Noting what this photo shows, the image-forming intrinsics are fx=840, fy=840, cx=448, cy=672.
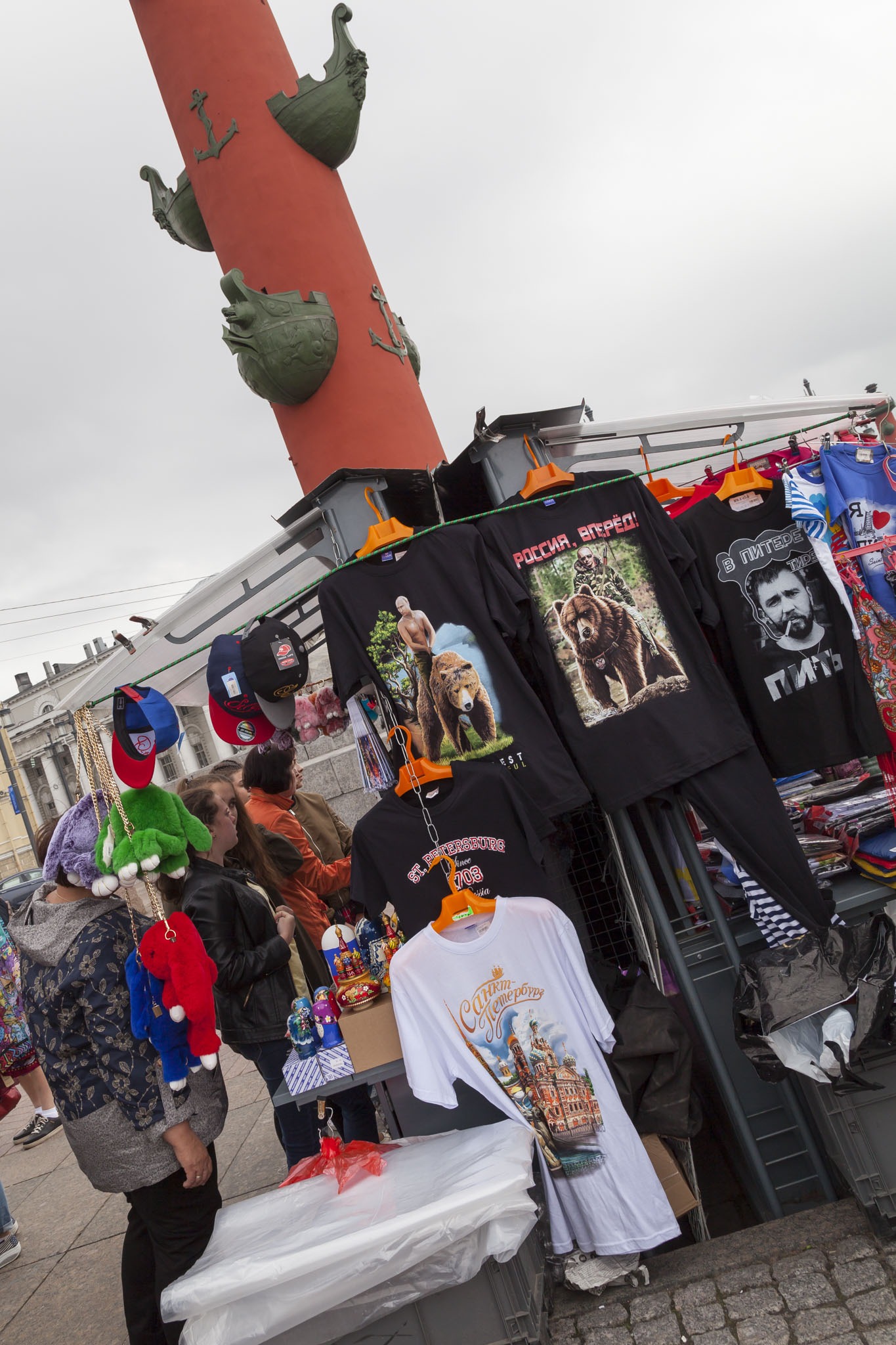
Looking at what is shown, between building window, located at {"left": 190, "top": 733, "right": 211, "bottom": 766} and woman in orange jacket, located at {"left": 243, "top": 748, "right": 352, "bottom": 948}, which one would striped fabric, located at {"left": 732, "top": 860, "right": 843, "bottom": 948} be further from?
building window, located at {"left": 190, "top": 733, "right": 211, "bottom": 766}

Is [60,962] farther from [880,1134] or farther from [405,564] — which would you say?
[880,1134]

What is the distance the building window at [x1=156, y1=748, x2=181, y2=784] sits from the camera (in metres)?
33.4

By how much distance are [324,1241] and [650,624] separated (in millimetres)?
2307

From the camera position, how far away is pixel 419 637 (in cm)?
322

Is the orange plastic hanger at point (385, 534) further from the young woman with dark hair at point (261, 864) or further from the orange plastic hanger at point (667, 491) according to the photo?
the young woman with dark hair at point (261, 864)

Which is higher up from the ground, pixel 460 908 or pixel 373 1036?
pixel 460 908

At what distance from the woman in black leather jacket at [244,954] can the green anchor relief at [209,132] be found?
17.3ft

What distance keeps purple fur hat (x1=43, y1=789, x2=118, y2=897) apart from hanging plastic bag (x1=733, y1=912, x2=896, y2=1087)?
7.29 ft

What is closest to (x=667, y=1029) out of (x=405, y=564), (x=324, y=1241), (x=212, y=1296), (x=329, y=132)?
(x=324, y=1241)

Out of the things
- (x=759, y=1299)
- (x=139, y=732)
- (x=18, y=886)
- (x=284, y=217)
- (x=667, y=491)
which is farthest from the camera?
(x=18, y=886)

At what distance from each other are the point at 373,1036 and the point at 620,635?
5.61 feet

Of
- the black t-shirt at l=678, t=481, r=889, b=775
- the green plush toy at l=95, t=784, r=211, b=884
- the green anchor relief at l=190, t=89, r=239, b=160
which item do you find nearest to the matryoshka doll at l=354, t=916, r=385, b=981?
the green plush toy at l=95, t=784, r=211, b=884

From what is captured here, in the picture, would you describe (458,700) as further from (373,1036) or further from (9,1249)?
(9,1249)

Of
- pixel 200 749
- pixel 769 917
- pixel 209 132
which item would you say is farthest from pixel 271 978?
pixel 200 749
